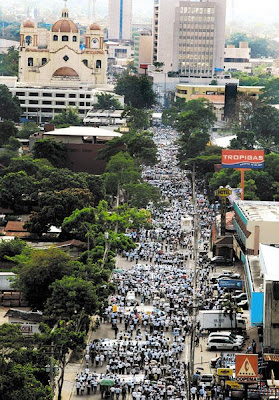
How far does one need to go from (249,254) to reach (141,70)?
117 m

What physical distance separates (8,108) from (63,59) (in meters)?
17.8

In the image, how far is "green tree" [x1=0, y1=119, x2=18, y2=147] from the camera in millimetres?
95537

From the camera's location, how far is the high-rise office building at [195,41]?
156 meters

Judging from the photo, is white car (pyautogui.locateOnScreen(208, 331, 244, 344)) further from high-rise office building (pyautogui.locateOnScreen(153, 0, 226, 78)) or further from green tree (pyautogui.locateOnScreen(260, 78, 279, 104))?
high-rise office building (pyautogui.locateOnScreen(153, 0, 226, 78))

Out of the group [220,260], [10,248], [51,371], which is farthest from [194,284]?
[51,371]

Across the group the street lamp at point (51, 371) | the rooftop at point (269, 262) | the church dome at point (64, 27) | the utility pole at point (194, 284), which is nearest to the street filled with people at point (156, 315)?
the utility pole at point (194, 284)

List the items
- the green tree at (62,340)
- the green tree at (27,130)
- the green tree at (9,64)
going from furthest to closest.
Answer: the green tree at (9,64) < the green tree at (27,130) < the green tree at (62,340)

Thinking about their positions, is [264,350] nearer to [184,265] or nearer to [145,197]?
[184,265]

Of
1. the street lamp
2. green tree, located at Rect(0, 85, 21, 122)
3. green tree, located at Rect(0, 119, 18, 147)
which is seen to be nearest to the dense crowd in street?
the street lamp

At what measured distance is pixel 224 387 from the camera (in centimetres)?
3869

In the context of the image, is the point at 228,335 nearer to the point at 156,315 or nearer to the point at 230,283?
the point at 156,315

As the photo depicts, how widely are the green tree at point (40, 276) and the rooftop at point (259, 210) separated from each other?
11.0 metres

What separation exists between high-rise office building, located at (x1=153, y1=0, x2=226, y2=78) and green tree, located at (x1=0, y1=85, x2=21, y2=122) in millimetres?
44691

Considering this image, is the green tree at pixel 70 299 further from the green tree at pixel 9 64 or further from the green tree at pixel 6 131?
the green tree at pixel 9 64
